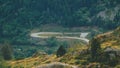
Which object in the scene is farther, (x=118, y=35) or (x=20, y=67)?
(x=20, y=67)

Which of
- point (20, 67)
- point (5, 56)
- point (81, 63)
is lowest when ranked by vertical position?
point (5, 56)

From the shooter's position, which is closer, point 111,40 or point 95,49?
point 95,49

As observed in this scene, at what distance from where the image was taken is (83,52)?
4006 inches

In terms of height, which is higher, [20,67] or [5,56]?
[20,67]

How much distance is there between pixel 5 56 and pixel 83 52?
90.4 metres

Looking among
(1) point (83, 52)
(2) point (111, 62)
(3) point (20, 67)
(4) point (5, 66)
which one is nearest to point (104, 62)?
(2) point (111, 62)

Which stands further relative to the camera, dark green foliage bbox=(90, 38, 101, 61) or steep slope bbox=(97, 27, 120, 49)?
steep slope bbox=(97, 27, 120, 49)

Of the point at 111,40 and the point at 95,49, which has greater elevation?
the point at 95,49

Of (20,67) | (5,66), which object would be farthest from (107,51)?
(5,66)

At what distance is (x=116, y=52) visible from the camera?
9300 centimetres

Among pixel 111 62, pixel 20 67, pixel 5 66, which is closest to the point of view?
pixel 111 62

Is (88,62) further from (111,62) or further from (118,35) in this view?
(118,35)

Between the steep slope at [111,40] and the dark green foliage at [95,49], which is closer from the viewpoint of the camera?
the dark green foliage at [95,49]

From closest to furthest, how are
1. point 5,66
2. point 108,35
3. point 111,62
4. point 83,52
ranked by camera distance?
point 111,62 → point 83,52 → point 108,35 → point 5,66
